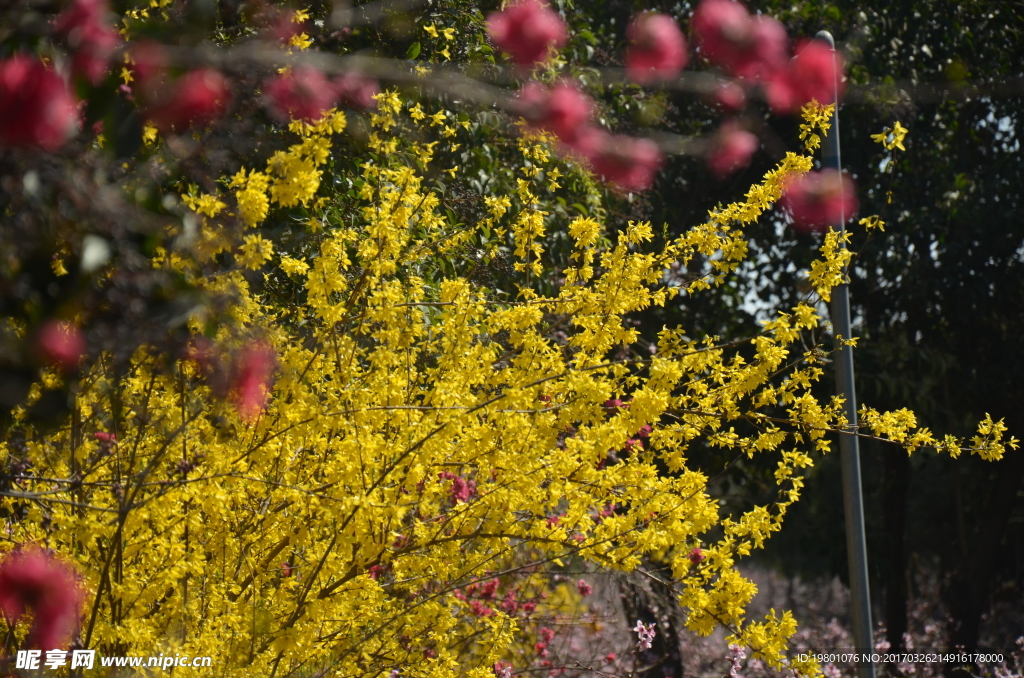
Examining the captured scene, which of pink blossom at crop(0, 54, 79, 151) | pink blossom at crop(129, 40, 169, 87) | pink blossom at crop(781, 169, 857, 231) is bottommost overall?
pink blossom at crop(0, 54, 79, 151)

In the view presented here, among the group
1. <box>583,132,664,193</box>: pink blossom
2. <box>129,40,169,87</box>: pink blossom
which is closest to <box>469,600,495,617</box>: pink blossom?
<box>583,132,664,193</box>: pink blossom

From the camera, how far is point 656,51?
7.59ft

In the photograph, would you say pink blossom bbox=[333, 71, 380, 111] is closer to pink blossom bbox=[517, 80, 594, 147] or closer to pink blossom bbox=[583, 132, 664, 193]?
pink blossom bbox=[517, 80, 594, 147]

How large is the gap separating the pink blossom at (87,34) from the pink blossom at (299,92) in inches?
17.1

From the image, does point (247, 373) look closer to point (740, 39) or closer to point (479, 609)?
point (740, 39)

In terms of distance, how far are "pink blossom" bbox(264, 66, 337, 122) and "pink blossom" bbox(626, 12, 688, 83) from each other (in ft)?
2.42

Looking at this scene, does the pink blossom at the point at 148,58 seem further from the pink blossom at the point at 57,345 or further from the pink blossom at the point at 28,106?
the pink blossom at the point at 57,345

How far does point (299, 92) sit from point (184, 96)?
347 mm

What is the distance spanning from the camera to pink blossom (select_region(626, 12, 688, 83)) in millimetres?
2318

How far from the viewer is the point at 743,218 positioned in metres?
3.74

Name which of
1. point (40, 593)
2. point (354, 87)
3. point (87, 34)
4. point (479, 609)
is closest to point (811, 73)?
point (354, 87)

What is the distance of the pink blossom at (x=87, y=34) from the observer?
1.92m

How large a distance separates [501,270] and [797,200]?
1.93 m

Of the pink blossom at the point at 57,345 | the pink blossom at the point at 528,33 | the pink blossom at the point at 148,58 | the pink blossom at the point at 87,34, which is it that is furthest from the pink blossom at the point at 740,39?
the pink blossom at the point at 57,345
